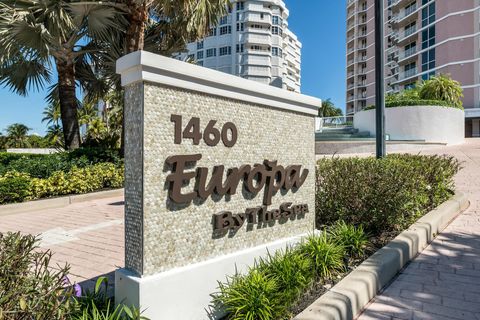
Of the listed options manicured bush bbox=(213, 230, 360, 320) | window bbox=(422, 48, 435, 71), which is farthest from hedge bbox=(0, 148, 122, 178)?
window bbox=(422, 48, 435, 71)

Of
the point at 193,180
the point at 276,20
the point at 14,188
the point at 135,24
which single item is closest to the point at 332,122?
the point at 135,24

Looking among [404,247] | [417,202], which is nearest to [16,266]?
[404,247]

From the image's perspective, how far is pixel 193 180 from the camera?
2.79m

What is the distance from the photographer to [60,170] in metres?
9.85

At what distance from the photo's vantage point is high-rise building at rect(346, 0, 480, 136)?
126 feet

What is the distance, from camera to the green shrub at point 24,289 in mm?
1898

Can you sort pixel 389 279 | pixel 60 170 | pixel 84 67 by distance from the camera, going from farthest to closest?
pixel 84 67
pixel 60 170
pixel 389 279

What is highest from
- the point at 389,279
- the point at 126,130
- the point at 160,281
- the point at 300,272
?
the point at 126,130

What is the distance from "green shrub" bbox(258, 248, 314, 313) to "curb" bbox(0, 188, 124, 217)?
7.11 m

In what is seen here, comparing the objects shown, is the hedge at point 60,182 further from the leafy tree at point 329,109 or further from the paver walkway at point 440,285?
the leafy tree at point 329,109

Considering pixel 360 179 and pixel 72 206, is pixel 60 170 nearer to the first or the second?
pixel 72 206

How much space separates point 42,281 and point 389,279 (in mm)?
3229

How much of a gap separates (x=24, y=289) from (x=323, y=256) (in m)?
2.68

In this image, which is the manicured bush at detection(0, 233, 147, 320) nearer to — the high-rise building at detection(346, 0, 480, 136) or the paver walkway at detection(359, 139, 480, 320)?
the paver walkway at detection(359, 139, 480, 320)
